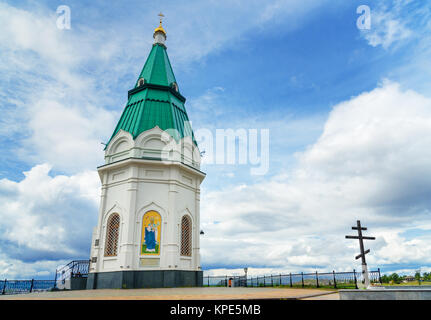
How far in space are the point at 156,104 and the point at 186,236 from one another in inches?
408

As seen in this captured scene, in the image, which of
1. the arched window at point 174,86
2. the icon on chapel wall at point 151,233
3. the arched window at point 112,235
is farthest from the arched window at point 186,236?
the arched window at point 174,86

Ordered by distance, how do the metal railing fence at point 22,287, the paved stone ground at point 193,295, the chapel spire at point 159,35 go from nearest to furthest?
the paved stone ground at point 193,295 → the metal railing fence at point 22,287 → the chapel spire at point 159,35

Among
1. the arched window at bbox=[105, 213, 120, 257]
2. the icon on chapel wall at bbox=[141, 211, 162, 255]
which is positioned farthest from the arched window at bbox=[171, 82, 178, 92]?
the arched window at bbox=[105, 213, 120, 257]

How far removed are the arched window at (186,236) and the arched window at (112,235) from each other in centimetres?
444

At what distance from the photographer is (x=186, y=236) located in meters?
22.7

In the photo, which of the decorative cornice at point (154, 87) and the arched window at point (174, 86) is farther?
the arched window at point (174, 86)

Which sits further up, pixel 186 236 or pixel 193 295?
pixel 186 236

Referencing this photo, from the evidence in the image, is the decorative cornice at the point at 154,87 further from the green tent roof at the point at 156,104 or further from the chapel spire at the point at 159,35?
the chapel spire at the point at 159,35

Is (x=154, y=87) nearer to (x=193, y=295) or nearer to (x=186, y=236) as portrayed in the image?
(x=186, y=236)

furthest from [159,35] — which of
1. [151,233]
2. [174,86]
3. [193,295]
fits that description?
[193,295]

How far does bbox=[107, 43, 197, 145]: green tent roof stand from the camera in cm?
2362

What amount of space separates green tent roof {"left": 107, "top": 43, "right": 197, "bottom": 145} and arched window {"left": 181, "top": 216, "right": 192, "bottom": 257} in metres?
6.17

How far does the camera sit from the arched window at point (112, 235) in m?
21.0
